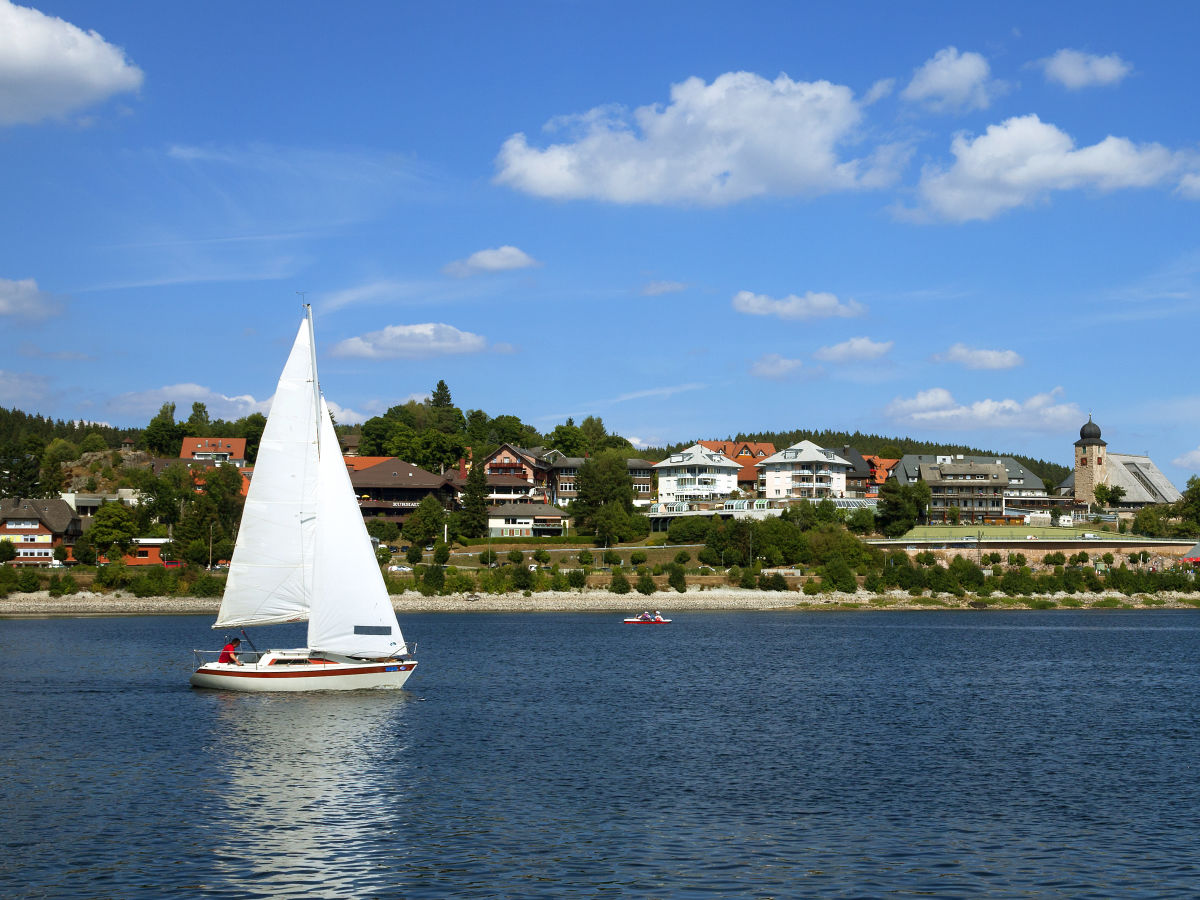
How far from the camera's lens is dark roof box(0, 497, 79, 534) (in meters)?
129

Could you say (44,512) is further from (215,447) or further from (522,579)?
(215,447)

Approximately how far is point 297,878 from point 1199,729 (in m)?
36.3

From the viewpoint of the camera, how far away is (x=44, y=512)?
13125 centimetres

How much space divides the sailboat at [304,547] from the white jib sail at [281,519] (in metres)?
0.04

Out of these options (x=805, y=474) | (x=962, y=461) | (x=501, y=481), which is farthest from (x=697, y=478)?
(x=962, y=461)

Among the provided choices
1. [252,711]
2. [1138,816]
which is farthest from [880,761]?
[252,711]

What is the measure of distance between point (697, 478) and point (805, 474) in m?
16.6

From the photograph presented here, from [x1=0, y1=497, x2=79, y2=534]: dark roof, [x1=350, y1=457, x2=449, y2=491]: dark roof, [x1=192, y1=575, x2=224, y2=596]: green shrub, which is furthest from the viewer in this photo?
[x1=350, y1=457, x2=449, y2=491]: dark roof

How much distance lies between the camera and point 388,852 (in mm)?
26578

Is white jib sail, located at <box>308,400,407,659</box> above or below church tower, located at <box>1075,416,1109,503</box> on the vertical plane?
below

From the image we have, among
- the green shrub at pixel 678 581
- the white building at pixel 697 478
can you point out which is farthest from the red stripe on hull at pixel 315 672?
the white building at pixel 697 478

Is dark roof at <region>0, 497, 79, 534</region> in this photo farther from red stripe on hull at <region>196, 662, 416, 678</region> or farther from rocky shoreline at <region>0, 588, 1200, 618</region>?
red stripe on hull at <region>196, 662, 416, 678</region>

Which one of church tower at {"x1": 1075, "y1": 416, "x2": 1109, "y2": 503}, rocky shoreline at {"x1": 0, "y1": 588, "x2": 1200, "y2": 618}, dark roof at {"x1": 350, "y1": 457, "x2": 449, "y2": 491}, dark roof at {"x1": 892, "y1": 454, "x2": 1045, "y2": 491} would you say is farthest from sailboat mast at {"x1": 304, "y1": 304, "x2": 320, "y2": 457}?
church tower at {"x1": 1075, "y1": 416, "x2": 1109, "y2": 503}

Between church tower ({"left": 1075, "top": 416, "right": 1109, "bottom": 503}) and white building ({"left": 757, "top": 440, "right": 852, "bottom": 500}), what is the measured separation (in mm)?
44157
